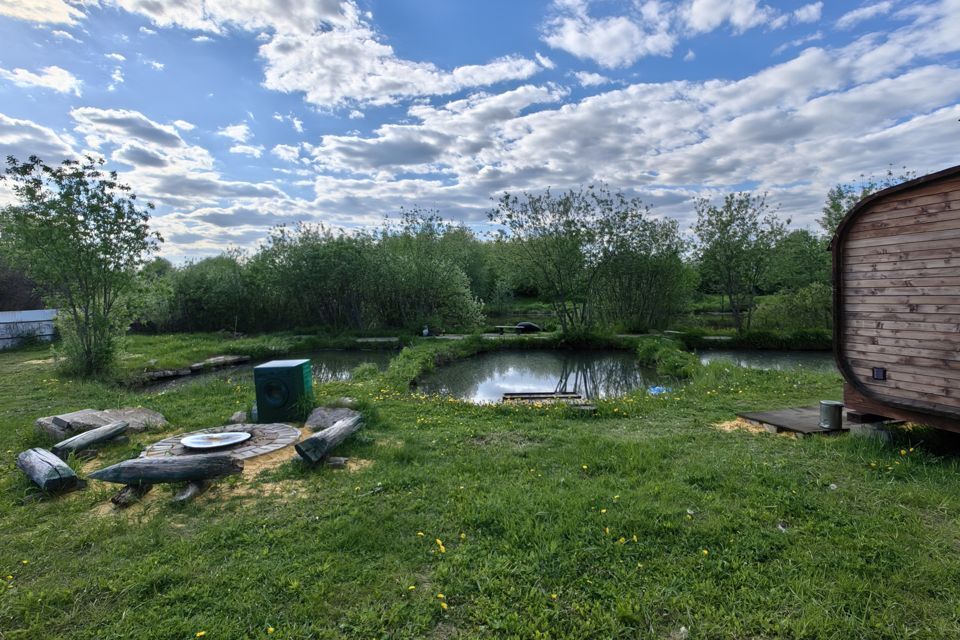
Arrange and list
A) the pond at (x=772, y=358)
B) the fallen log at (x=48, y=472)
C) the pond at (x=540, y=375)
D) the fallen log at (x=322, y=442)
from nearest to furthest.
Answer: the fallen log at (x=48, y=472) → the fallen log at (x=322, y=442) → the pond at (x=540, y=375) → the pond at (x=772, y=358)

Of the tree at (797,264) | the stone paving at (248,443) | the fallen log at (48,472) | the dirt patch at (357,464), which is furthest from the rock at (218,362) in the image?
the tree at (797,264)

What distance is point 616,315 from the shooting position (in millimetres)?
19031

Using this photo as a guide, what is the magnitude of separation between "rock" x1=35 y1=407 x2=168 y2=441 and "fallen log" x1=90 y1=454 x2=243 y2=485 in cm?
211

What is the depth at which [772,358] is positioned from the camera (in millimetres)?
13797

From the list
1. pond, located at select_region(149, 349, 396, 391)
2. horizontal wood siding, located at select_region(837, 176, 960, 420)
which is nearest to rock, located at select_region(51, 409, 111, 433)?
pond, located at select_region(149, 349, 396, 391)

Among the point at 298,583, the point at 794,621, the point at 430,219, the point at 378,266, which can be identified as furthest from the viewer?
the point at 430,219

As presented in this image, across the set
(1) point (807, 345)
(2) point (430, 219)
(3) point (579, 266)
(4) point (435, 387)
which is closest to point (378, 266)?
(2) point (430, 219)

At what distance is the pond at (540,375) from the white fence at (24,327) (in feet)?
45.8

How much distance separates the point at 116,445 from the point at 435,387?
6.15m

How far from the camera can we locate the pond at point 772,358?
12.5m

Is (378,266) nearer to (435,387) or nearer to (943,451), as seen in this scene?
(435,387)

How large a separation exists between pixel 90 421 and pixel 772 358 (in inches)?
625

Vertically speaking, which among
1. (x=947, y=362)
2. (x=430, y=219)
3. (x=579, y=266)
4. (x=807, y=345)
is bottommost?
(x=807, y=345)

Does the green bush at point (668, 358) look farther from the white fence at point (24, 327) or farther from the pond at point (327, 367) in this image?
the white fence at point (24, 327)
